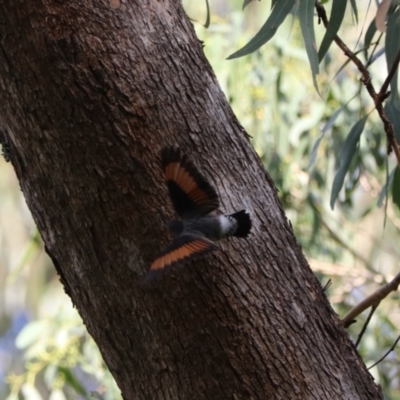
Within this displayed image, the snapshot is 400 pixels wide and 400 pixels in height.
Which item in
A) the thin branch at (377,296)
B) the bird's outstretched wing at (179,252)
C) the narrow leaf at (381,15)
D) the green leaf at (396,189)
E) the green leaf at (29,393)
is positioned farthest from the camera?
the green leaf at (29,393)

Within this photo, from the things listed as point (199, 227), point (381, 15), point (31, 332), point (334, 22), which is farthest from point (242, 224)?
point (31, 332)

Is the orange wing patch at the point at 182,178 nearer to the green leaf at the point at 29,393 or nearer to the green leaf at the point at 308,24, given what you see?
the green leaf at the point at 308,24

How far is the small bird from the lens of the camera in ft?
3.02

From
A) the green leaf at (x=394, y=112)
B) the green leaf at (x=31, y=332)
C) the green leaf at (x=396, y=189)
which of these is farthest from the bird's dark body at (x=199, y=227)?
the green leaf at (x=31, y=332)

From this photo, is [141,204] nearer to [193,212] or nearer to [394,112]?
[193,212]

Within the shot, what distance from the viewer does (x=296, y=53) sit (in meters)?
2.76

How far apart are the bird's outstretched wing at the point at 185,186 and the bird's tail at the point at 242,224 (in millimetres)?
43

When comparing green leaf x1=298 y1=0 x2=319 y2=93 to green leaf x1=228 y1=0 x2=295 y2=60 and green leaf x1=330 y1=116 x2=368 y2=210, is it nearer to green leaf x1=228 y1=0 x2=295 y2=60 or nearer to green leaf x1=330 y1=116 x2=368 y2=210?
green leaf x1=228 y1=0 x2=295 y2=60

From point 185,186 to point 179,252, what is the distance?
105 millimetres

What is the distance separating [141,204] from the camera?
3.18 feet

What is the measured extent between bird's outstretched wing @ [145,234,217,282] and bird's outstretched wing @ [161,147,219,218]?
6 cm

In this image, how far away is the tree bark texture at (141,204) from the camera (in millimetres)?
970

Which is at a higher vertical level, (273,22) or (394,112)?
(273,22)

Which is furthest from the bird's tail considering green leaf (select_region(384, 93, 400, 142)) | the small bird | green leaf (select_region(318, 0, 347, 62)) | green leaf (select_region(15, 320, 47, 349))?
green leaf (select_region(15, 320, 47, 349))
